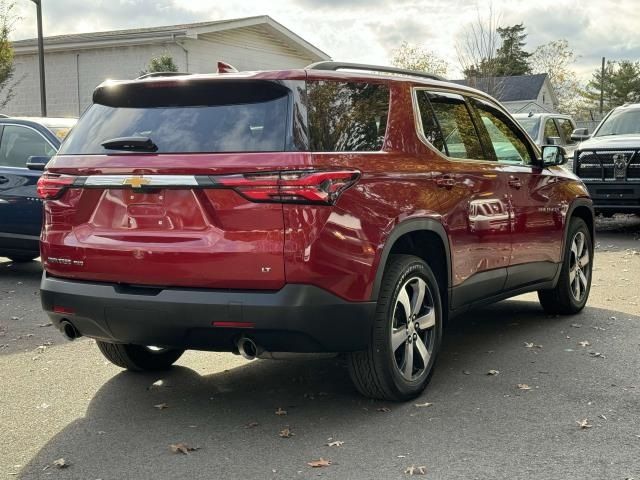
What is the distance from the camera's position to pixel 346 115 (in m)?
4.33

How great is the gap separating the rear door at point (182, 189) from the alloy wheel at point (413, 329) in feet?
3.16

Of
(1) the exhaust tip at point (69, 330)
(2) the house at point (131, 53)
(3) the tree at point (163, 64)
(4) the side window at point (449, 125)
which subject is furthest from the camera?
(2) the house at point (131, 53)

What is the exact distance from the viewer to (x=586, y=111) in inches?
2992

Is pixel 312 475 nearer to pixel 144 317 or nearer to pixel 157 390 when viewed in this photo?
pixel 144 317

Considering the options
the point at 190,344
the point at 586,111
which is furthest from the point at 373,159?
the point at 586,111

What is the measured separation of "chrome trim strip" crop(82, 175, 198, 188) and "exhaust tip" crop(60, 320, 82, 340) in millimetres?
773

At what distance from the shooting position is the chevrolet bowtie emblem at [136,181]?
4.07 metres

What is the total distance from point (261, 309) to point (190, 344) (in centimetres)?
48

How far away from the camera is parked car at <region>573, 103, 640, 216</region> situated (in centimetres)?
1250

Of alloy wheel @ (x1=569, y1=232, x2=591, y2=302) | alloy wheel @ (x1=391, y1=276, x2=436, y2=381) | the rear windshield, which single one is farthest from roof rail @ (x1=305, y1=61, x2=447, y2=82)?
alloy wheel @ (x1=569, y1=232, x2=591, y2=302)

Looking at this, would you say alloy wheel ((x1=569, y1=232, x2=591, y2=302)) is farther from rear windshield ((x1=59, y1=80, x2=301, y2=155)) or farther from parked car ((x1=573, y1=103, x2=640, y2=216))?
parked car ((x1=573, y1=103, x2=640, y2=216))

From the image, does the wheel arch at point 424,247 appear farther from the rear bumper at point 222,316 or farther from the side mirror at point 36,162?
the side mirror at point 36,162

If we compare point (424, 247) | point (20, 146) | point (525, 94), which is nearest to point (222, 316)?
point (424, 247)

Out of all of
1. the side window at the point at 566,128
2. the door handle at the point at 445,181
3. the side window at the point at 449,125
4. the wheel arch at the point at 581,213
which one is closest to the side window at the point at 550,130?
the side window at the point at 566,128
